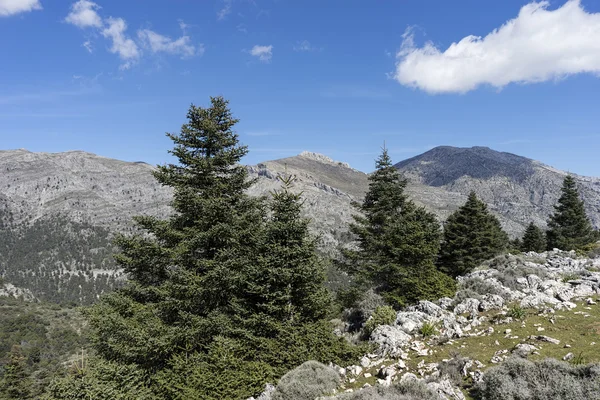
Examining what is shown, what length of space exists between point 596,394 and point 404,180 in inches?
899

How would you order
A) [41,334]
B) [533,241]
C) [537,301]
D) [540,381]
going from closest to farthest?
[540,381] < [537,301] < [533,241] < [41,334]

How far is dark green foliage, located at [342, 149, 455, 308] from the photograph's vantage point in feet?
66.0

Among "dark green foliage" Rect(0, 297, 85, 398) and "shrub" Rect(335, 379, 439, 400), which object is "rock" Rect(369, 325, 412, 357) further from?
"dark green foliage" Rect(0, 297, 85, 398)

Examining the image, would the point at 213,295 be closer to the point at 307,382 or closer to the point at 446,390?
the point at 307,382

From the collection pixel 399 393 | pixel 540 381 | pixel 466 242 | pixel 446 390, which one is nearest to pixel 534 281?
pixel 540 381

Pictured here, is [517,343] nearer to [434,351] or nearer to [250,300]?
[434,351]

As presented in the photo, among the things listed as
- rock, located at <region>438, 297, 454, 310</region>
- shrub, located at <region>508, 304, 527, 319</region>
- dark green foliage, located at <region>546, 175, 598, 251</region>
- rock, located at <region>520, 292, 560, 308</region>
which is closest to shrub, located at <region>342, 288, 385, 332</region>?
rock, located at <region>438, 297, 454, 310</region>

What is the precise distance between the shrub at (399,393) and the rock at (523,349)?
11.3 ft

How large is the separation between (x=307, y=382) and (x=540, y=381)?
6837 millimetres

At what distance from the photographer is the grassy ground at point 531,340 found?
10.6 meters

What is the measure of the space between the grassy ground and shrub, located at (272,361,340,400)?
71cm

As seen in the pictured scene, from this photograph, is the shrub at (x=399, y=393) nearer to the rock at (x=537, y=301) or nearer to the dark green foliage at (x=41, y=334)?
the rock at (x=537, y=301)

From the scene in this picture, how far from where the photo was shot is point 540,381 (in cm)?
820

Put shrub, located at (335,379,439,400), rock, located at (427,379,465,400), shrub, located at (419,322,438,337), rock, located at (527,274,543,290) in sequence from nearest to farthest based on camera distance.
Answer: shrub, located at (335,379,439,400), rock, located at (427,379,465,400), shrub, located at (419,322,438,337), rock, located at (527,274,543,290)
